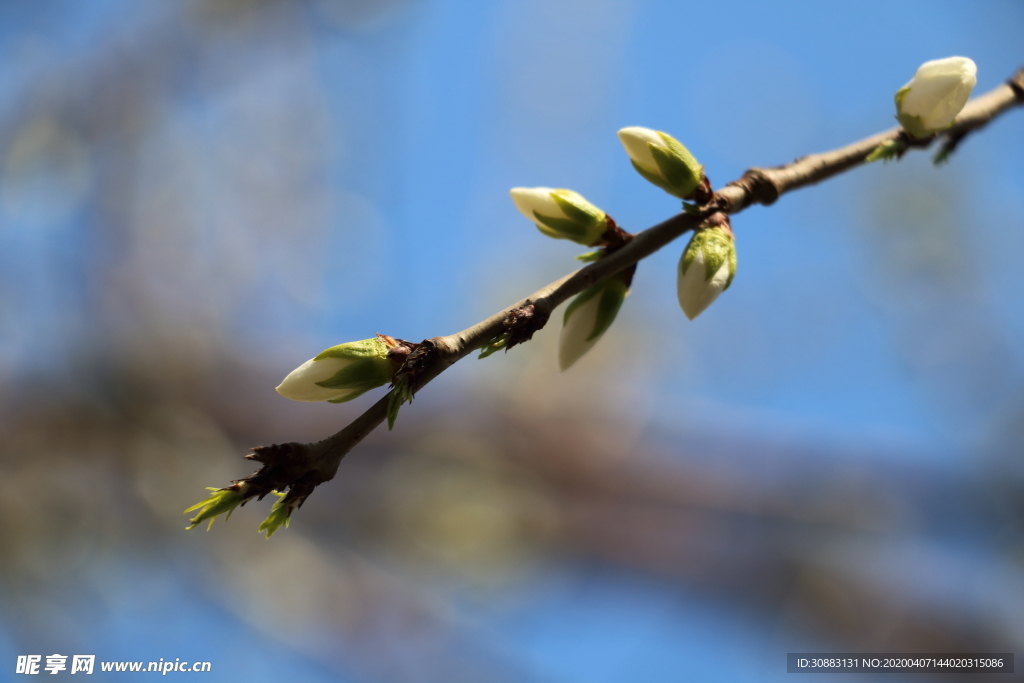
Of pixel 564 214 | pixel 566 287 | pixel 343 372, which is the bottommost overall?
pixel 343 372

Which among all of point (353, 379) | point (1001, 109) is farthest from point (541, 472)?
point (353, 379)

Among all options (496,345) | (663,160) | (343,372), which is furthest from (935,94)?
(343,372)

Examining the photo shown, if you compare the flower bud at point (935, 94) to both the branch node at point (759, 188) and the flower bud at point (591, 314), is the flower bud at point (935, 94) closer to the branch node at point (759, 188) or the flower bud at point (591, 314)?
the branch node at point (759, 188)

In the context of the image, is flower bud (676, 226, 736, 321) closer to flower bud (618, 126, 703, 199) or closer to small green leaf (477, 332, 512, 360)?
flower bud (618, 126, 703, 199)

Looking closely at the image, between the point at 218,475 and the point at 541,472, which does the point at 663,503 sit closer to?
the point at 541,472

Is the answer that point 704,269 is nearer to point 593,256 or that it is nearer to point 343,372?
point 593,256

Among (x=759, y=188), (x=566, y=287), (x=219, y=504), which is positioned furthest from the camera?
(x=759, y=188)
